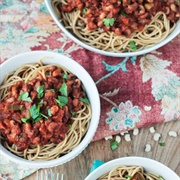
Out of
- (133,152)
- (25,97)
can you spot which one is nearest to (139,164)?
(133,152)

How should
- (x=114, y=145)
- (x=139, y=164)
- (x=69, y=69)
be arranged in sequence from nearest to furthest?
1. (x=139, y=164)
2. (x=69, y=69)
3. (x=114, y=145)

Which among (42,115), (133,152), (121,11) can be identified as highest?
(121,11)

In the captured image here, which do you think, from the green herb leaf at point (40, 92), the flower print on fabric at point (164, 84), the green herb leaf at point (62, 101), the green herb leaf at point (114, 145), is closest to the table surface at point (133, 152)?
the green herb leaf at point (114, 145)

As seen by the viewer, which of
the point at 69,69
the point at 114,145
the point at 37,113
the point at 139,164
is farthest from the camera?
the point at 114,145

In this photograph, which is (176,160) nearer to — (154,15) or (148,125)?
(148,125)

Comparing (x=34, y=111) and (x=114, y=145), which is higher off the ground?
(x=34, y=111)

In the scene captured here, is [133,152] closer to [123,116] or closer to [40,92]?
[123,116]

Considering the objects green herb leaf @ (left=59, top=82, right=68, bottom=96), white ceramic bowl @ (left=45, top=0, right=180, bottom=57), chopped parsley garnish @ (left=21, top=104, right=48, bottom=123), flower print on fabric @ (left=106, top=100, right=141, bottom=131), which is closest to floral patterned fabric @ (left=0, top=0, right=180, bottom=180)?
flower print on fabric @ (left=106, top=100, right=141, bottom=131)
